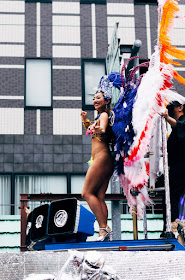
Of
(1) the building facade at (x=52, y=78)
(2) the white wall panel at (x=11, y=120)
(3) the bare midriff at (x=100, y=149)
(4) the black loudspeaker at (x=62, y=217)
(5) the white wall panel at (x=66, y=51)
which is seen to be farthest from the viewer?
(5) the white wall panel at (x=66, y=51)

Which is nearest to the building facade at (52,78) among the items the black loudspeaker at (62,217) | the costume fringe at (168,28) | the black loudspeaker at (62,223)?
the black loudspeaker at (62,223)

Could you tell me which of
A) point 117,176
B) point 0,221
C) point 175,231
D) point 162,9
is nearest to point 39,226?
point 117,176

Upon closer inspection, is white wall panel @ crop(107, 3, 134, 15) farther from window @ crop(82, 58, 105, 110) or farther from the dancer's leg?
the dancer's leg

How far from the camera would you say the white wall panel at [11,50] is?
1254 centimetres

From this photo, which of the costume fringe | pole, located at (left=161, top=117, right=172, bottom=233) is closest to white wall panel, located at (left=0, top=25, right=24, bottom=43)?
the costume fringe

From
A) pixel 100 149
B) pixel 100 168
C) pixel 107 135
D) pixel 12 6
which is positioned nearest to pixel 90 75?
pixel 12 6

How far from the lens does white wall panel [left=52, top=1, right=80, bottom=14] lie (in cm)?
1293

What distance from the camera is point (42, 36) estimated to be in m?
12.7

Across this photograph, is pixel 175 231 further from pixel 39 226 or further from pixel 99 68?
pixel 99 68

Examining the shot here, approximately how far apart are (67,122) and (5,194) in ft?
7.24

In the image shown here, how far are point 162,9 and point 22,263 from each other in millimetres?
2438

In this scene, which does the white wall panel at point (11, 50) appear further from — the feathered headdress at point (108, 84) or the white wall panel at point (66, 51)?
the feathered headdress at point (108, 84)

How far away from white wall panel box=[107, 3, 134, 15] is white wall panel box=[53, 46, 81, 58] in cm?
133

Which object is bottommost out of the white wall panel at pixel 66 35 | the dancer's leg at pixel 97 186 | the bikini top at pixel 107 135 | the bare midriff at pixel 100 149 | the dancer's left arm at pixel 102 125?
the dancer's leg at pixel 97 186
